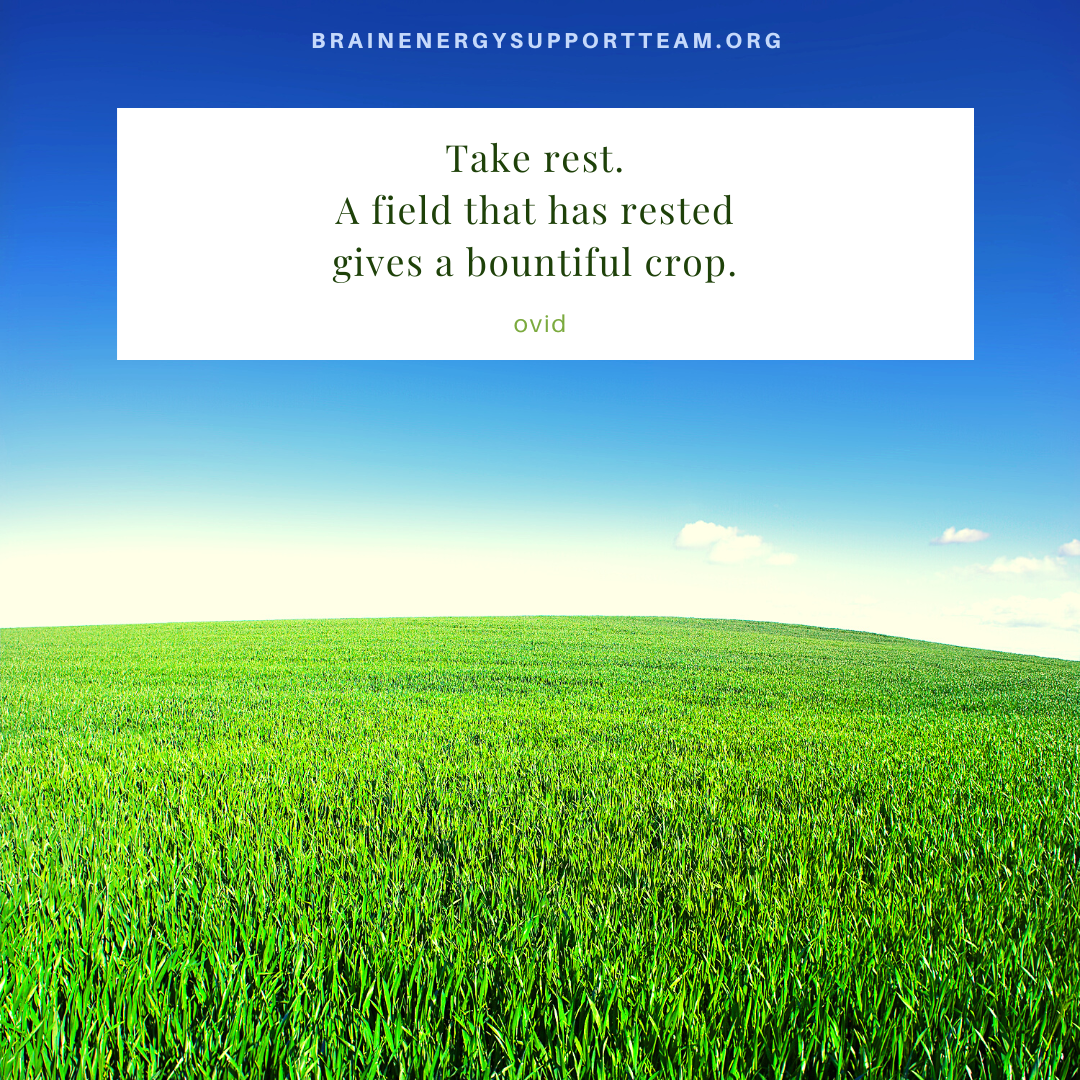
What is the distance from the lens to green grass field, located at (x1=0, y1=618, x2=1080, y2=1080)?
2.29 metres

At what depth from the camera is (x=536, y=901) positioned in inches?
127

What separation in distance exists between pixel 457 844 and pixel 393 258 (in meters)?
7.19

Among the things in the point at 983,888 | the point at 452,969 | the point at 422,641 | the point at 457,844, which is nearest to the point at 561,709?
the point at 457,844

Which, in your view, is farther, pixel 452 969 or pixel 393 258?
pixel 393 258

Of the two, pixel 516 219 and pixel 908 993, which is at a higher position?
pixel 516 219

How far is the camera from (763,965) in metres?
2.72

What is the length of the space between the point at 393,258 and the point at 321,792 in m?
6.53

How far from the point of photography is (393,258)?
27.3 ft

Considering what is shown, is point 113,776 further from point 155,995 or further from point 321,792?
point 155,995

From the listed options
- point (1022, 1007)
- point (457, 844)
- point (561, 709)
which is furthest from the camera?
point (561, 709)

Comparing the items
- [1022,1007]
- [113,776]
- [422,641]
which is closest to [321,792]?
[113,776]

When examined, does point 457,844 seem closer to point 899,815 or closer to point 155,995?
point 155,995

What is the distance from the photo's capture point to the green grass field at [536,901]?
2.29 metres

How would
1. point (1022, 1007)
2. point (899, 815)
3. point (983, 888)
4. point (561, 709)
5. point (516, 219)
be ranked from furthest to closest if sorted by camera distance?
1. point (561, 709)
2. point (516, 219)
3. point (899, 815)
4. point (983, 888)
5. point (1022, 1007)
